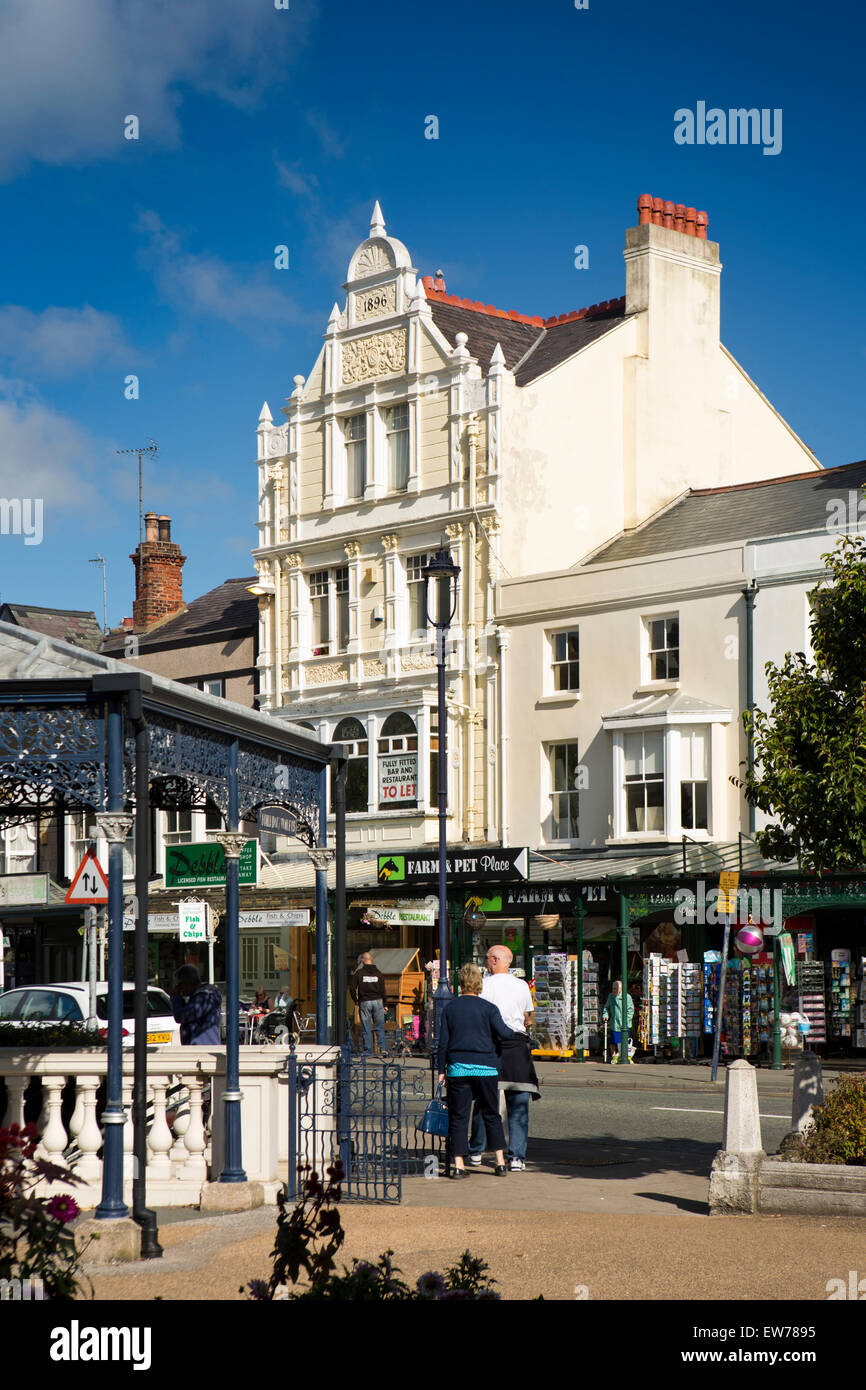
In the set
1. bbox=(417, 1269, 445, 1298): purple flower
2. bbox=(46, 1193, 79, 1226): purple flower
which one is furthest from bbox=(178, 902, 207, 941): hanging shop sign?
bbox=(417, 1269, 445, 1298): purple flower

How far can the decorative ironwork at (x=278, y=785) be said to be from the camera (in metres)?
11.9

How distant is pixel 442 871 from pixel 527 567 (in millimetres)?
16458

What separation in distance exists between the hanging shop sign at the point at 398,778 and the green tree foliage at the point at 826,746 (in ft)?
83.1

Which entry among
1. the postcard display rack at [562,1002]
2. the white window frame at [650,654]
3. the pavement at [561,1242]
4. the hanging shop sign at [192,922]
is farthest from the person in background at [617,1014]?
the pavement at [561,1242]

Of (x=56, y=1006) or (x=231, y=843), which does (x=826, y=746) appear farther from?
(x=56, y=1006)

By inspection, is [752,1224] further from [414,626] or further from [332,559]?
[332,559]

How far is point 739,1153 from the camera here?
10.7 m

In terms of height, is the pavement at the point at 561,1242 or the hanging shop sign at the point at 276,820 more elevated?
the hanging shop sign at the point at 276,820

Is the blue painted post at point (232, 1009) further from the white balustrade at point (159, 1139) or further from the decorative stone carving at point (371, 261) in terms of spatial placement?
the decorative stone carving at point (371, 261)

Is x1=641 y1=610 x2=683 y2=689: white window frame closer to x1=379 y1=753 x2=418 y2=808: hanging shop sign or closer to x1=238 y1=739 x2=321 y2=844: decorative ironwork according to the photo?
x1=379 y1=753 x2=418 y2=808: hanging shop sign

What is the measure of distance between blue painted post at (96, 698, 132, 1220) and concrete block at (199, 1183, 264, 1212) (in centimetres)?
125

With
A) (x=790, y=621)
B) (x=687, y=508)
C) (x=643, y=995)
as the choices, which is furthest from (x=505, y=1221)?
(x=687, y=508)

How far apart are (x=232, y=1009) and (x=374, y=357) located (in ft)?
104

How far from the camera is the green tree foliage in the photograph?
1159 centimetres
